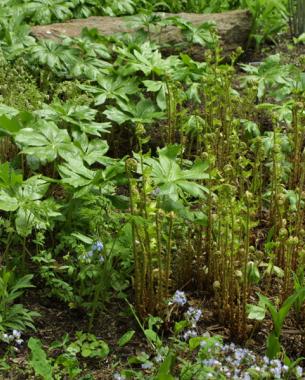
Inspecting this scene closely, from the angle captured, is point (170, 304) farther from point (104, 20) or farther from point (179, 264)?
point (104, 20)

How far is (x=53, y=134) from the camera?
334 centimetres

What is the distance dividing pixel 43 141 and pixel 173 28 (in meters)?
2.52

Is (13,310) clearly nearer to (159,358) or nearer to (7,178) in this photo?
(7,178)

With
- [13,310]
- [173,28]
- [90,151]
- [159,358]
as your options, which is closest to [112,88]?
[90,151]

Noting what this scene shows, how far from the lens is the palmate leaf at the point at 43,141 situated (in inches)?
126

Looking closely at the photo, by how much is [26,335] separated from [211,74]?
1.91m

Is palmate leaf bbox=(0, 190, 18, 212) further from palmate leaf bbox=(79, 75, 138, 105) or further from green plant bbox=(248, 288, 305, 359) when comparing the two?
palmate leaf bbox=(79, 75, 138, 105)

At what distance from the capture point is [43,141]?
3279 millimetres

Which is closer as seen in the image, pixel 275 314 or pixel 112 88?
pixel 275 314

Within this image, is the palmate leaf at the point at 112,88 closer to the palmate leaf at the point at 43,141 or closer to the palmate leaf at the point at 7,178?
the palmate leaf at the point at 43,141

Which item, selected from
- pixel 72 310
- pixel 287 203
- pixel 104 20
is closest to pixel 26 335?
pixel 72 310

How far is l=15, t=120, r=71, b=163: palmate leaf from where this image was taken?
3209mm

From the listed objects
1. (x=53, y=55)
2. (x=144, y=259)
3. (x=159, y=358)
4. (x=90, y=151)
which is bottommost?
(x=159, y=358)

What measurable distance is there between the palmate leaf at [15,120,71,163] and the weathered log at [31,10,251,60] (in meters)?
1.73
